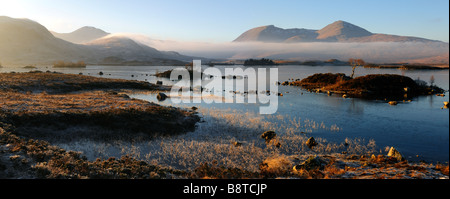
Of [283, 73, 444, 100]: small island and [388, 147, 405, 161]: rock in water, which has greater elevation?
[283, 73, 444, 100]: small island

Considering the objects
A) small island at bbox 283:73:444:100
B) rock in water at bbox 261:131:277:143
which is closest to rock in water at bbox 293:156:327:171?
rock in water at bbox 261:131:277:143

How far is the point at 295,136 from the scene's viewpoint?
2588 cm

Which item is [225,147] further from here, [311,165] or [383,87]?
[383,87]

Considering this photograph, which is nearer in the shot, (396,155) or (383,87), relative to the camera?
(396,155)

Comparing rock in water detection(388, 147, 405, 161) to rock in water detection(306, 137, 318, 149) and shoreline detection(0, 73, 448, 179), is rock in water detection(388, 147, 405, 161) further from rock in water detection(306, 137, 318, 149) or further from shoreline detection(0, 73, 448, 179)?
rock in water detection(306, 137, 318, 149)

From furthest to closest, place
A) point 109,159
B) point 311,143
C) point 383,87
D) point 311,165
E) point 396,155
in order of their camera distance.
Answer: point 383,87 < point 311,143 < point 396,155 < point 109,159 < point 311,165

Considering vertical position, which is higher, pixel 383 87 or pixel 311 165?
pixel 383 87

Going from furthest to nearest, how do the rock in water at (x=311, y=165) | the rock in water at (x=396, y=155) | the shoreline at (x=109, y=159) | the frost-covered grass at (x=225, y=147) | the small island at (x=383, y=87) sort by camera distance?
the small island at (x=383, y=87) < the frost-covered grass at (x=225, y=147) < the rock in water at (x=396, y=155) < the rock in water at (x=311, y=165) < the shoreline at (x=109, y=159)

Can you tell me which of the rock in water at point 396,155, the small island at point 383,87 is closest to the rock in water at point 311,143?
the rock in water at point 396,155

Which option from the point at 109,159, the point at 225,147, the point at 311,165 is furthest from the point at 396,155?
the point at 109,159

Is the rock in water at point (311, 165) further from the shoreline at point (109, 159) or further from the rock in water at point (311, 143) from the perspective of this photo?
the rock in water at point (311, 143)

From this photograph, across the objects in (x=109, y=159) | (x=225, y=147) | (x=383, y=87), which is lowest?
(x=225, y=147)
